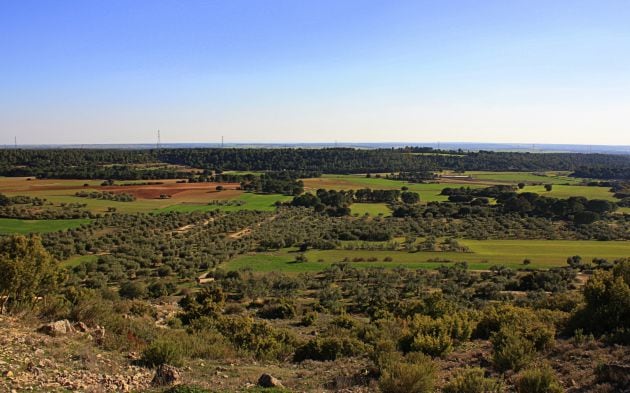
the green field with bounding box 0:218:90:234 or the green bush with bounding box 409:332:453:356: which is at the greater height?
the green bush with bounding box 409:332:453:356

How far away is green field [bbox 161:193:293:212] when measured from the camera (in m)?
69.0

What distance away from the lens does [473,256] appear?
40.9 metres

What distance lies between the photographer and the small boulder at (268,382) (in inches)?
393

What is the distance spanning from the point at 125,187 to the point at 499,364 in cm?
8509

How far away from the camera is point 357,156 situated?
14788cm

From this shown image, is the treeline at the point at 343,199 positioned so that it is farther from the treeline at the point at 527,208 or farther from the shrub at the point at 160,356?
the shrub at the point at 160,356

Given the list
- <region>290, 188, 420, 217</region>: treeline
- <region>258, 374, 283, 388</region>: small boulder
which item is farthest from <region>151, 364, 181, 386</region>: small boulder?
<region>290, 188, 420, 217</region>: treeline

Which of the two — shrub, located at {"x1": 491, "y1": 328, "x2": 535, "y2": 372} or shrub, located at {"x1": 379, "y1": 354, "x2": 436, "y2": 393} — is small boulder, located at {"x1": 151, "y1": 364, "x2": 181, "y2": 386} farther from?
shrub, located at {"x1": 491, "y1": 328, "x2": 535, "y2": 372}

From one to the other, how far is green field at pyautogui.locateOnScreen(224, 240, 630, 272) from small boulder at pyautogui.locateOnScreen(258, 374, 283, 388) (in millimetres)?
25105

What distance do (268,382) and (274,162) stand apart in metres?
128

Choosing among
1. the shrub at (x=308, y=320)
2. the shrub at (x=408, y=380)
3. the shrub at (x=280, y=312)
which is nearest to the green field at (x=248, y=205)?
the shrub at (x=280, y=312)

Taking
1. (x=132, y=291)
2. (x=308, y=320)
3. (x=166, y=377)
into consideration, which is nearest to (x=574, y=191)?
(x=308, y=320)

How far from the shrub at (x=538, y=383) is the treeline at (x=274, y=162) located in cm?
9988

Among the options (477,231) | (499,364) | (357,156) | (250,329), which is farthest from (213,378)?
(357,156)
